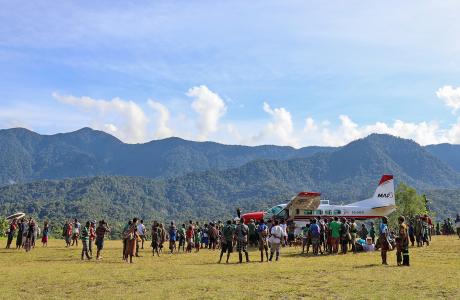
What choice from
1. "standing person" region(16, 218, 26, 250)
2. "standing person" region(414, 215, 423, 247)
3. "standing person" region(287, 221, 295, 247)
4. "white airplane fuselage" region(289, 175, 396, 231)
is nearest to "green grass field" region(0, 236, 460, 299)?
"standing person" region(414, 215, 423, 247)

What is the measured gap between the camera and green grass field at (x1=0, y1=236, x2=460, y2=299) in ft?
40.3

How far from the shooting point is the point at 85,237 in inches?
861

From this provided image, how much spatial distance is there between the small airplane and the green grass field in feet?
36.7

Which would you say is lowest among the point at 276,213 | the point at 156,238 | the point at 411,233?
the point at 156,238

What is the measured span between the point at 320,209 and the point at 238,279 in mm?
21041

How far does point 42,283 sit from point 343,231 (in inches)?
583

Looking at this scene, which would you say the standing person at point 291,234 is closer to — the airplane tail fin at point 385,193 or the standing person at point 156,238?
the standing person at point 156,238

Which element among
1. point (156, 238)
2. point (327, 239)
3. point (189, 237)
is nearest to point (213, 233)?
point (189, 237)

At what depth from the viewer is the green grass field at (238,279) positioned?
12.3 meters

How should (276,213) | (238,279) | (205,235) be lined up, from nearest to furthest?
(238,279) → (205,235) → (276,213)

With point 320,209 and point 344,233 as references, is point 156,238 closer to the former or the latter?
point 344,233

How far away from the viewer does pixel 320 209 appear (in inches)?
1367

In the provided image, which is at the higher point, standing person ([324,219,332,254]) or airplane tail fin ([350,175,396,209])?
airplane tail fin ([350,175,396,209])

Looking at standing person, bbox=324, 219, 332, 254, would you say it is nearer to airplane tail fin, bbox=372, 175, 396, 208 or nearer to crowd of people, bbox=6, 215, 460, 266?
crowd of people, bbox=6, 215, 460, 266
